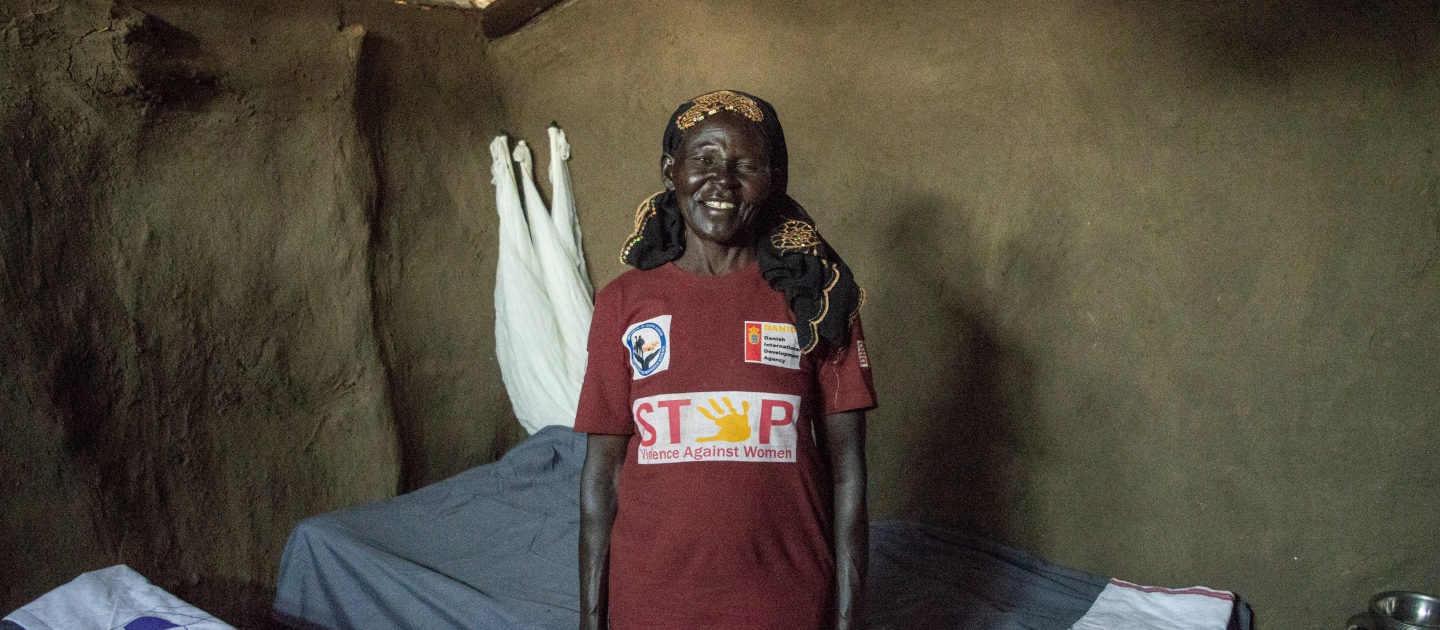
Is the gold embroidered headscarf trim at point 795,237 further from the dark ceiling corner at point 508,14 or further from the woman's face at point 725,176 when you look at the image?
the dark ceiling corner at point 508,14

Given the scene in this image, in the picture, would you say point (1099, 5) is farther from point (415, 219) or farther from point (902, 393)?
point (415, 219)

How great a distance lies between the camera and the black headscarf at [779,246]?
4.37ft

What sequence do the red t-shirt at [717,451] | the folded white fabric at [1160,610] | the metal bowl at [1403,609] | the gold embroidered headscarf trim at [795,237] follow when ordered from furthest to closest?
1. the folded white fabric at [1160,610]
2. the metal bowl at [1403,609]
3. the gold embroidered headscarf trim at [795,237]
4. the red t-shirt at [717,451]

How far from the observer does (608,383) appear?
54.2 inches

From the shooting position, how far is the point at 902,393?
2861 millimetres

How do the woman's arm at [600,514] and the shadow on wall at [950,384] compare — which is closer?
the woman's arm at [600,514]

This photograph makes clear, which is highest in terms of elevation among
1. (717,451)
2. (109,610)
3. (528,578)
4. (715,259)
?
(715,259)

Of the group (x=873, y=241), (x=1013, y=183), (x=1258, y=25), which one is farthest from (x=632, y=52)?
(x=1258, y=25)

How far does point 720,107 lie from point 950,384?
5.25 ft

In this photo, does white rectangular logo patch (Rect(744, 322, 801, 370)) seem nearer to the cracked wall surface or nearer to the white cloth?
the cracked wall surface

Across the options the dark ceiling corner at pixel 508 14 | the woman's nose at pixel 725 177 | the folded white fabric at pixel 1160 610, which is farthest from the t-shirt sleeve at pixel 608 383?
the dark ceiling corner at pixel 508 14

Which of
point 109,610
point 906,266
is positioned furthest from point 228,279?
point 906,266

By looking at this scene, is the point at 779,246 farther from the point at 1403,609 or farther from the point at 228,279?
→ the point at 228,279

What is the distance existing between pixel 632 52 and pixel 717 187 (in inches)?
90.5
